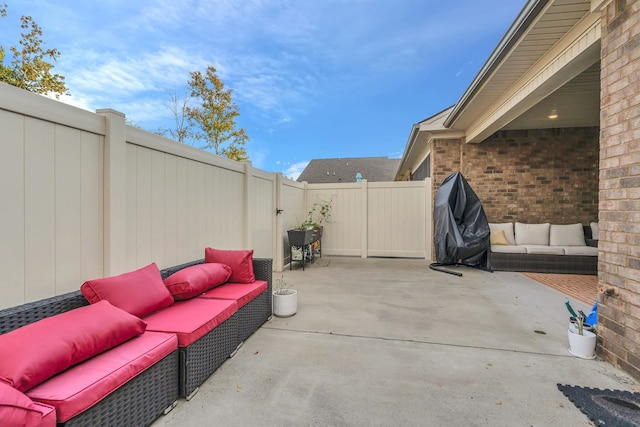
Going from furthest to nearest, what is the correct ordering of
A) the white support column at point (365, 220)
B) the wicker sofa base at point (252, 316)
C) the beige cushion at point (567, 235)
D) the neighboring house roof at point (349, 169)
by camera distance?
the neighboring house roof at point (349, 169) → the white support column at point (365, 220) → the beige cushion at point (567, 235) → the wicker sofa base at point (252, 316)

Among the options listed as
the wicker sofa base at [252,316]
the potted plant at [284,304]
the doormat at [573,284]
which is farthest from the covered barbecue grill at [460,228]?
the wicker sofa base at [252,316]

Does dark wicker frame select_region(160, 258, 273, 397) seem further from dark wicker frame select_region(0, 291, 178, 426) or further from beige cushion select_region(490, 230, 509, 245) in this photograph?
beige cushion select_region(490, 230, 509, 245)

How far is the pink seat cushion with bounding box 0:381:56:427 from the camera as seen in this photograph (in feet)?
3.21

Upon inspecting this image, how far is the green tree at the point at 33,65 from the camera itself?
9.95m

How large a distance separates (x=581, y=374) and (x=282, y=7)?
7834 millimetres

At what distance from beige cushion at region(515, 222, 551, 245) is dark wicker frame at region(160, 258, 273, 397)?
5677 millimetres

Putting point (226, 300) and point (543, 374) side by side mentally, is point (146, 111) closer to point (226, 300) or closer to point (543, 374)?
point (226, 300)

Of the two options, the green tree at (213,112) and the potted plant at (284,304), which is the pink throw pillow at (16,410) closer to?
the potted plant at (284,304)

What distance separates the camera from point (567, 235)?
605cm

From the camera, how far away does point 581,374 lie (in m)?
2.16

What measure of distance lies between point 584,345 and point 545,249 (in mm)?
3905

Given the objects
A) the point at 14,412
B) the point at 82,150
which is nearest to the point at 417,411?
the point at 14,412

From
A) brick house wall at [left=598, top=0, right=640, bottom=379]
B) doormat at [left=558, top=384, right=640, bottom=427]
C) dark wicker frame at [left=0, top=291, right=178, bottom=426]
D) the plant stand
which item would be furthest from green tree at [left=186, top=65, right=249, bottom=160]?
doormat at [left=558, top=384, right=640, bottom=427]

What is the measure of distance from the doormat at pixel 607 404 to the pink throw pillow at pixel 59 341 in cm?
266
